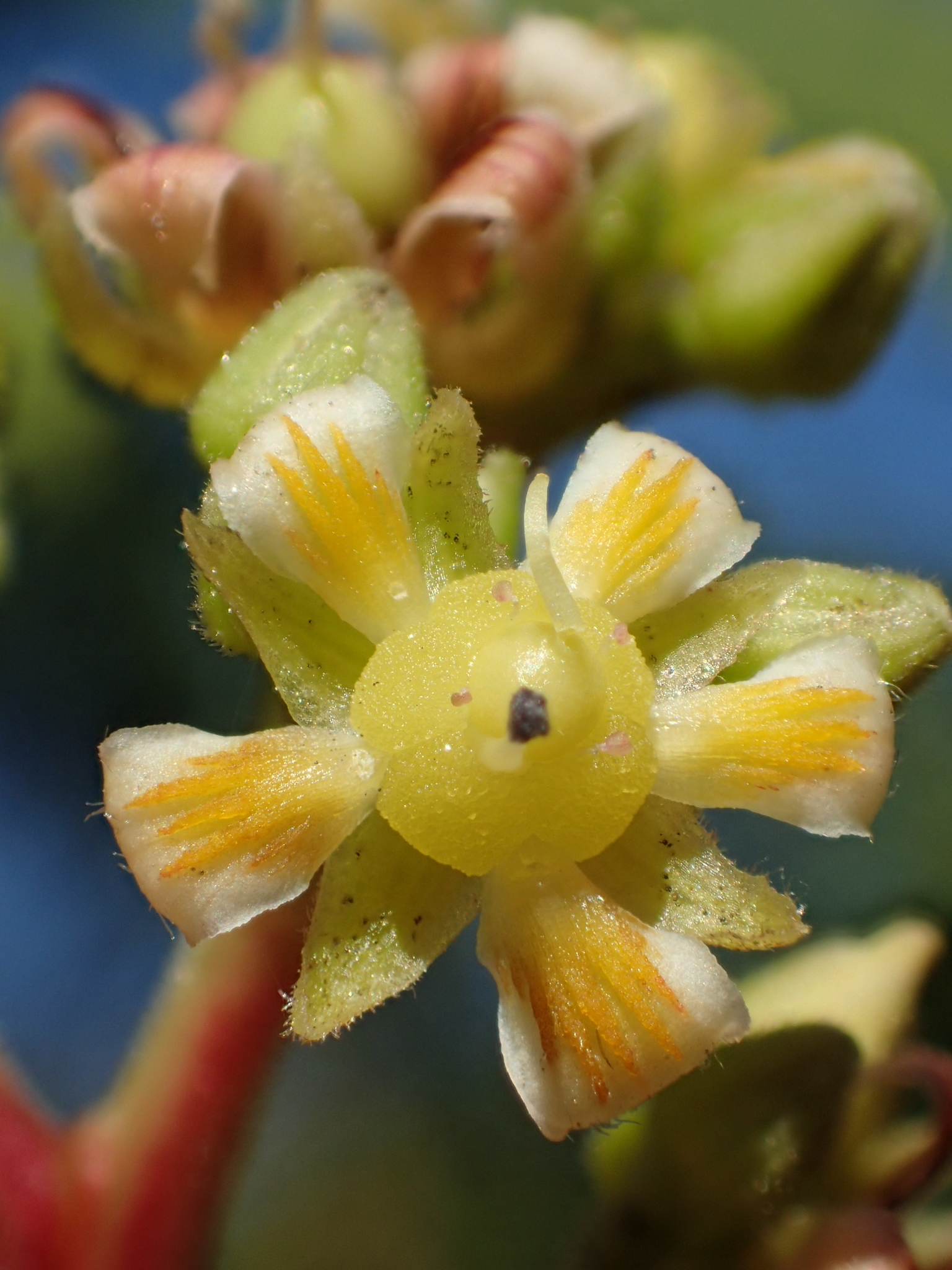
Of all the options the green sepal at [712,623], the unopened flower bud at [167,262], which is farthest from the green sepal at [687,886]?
the unopened flower bud at [167,262]

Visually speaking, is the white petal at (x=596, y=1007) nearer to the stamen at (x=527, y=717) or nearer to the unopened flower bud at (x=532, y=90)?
the stamen at (x=527, y=717)

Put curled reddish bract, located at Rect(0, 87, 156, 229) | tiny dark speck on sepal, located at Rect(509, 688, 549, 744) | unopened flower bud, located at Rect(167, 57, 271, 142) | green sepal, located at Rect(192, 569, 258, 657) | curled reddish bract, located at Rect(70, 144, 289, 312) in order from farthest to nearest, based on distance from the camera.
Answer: unopened flower bud, located at Rect(167, 57, 271, 142)
curled reddish bract, located at Rect(0, 87, 156, 229)
curled reddish bract, located at Rect(70, 144, 289, 312)
green sepal, located at Rect(192, 569, 258, 657)
tiny dark speck on sepal, located at Rect(509, 688, 549, 744)

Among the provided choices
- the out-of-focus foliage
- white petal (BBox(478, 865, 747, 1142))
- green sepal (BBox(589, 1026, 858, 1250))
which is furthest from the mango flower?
the out-of-focus foliage

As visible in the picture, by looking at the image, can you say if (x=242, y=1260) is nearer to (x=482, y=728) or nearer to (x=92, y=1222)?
(x=92, y=1222)

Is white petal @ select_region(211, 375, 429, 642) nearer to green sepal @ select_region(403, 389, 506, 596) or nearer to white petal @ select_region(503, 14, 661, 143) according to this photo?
green sepal @ select_region(403, 389, 506, 596)

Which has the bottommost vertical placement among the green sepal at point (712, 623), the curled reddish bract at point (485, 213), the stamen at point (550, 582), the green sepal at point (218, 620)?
the green sepal at point (712, 623)

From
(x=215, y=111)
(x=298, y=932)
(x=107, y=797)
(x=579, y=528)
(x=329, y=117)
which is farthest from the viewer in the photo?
(x=215, y=111)

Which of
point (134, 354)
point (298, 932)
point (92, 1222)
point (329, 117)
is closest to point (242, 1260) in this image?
point (92, 1222)

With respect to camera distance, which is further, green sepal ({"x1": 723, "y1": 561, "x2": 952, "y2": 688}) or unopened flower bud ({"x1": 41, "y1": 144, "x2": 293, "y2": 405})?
unopened flower bud ({"x1": 41, "y1": 144, "x2": 293, "y2": 405})
